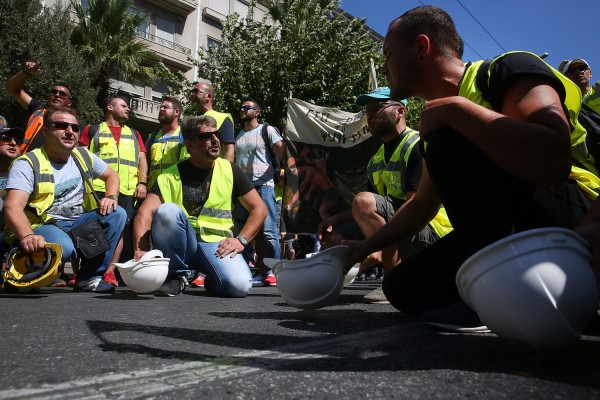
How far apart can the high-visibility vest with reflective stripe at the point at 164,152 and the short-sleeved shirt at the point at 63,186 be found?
1031 mm

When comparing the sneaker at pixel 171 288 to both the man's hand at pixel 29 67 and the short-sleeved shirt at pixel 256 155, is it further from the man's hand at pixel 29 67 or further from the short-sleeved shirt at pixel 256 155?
the man's hand at pixel 29 67

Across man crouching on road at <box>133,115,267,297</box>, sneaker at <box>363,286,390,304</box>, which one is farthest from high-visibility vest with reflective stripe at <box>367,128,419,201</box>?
man crouching on road at <box>133,115,267,297</box>

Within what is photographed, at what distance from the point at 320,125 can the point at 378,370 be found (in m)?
5.22

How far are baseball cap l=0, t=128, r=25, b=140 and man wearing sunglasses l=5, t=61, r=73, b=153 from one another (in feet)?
0.44

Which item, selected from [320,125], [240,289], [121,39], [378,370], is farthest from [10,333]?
[121,39]

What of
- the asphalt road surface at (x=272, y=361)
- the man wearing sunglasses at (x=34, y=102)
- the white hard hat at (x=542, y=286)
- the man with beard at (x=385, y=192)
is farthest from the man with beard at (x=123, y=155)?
the white hard hat at (x=542, y=286)

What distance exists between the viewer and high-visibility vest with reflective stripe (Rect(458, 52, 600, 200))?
1646 millimetres

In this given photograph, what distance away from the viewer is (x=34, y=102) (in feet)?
16.9

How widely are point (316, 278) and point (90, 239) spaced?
213cm

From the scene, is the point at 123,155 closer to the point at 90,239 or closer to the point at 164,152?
the point at 164,152

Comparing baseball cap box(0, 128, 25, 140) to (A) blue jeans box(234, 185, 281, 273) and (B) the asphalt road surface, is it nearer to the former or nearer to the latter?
(A) blue jeans box(234, 185, 281, 273)

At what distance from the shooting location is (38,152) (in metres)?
3.70

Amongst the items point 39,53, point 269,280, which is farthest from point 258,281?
point 39,53

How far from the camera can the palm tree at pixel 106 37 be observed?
55.5 feet
